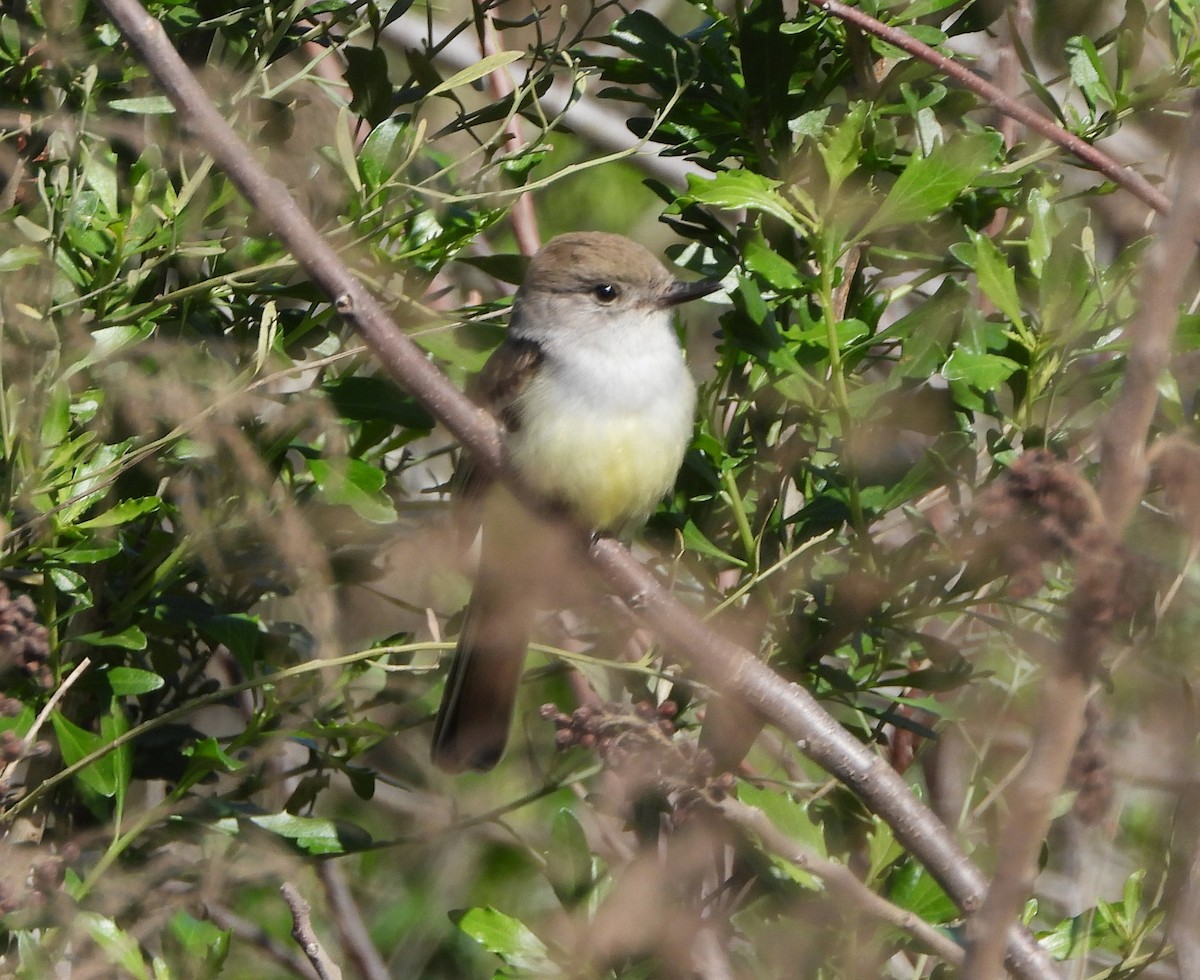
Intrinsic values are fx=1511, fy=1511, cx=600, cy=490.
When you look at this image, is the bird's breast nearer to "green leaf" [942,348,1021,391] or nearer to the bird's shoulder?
the bird's shoulder

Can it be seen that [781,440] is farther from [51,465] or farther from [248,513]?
[51,465]

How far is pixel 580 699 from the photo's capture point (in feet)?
11.3

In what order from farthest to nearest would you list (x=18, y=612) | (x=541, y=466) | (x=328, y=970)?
1. (x=541, y=466)
2. (x=328, y=970)
3. (x=18, y=612)

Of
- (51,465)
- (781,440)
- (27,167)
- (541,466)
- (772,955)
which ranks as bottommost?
(772,955)

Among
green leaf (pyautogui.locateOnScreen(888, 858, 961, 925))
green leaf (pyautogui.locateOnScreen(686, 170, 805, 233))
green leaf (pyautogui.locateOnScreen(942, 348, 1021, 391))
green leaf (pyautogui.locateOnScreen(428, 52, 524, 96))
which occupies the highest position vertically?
green leaf (pyautogui.locateOnScreen(428, 52, 524, 96))

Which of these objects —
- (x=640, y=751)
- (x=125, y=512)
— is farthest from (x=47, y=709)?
(x=640, y=751)

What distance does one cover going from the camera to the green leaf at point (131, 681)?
2607mm

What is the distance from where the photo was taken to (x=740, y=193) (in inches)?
97.2

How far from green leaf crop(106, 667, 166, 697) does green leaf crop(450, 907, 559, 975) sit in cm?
68

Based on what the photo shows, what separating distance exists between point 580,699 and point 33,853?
1390mm

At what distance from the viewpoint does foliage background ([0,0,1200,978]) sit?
245cm

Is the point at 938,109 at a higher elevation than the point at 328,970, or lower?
higher

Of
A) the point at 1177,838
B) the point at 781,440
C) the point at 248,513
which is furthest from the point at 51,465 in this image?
the point at 1177,838

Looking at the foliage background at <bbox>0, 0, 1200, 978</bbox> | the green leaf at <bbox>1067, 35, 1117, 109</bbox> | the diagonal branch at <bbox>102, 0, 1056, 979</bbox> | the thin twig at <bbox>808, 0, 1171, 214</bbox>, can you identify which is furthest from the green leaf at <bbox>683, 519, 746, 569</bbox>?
the green leaf at <bbox>1067, 35, 1117, 109</bbox>
